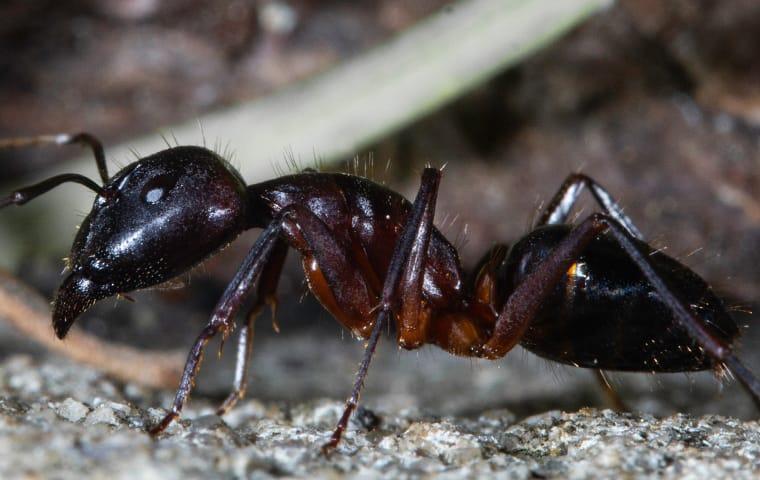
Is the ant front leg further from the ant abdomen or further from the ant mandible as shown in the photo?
the ant abdomen

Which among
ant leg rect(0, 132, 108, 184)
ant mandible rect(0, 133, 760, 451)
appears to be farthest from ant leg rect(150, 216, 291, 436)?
ant leg rect(0, 132, 108, 184)

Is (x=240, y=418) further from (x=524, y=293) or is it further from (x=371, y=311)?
(x=524, y=293)

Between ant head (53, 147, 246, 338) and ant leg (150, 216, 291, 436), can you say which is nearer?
ant leg (150, 216, 291, 436)

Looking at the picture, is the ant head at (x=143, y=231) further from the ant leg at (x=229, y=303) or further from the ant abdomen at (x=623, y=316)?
the ant abdomen at (x=623, y=316)

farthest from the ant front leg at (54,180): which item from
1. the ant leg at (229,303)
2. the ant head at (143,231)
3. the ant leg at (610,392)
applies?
the ant leg at (610,392)

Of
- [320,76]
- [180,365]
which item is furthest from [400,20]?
[180,365]

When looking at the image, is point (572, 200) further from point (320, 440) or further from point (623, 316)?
point (320, 440)
